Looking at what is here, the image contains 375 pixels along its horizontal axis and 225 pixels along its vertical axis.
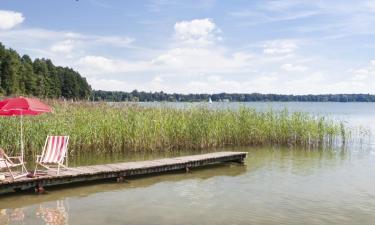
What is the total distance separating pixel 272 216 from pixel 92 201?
4462 mm

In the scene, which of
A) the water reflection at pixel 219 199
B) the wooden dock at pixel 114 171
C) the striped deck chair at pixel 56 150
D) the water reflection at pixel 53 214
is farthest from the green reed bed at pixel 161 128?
the water reflection at pixel 53 214

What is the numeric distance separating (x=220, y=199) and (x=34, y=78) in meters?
61.8

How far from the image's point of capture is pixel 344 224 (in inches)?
390

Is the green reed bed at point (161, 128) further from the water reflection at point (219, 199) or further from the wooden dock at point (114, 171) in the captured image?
the wooden dock at point (114, 171)

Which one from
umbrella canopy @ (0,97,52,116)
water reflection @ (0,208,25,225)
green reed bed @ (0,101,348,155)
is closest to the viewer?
water reflection @ (0,208,25,225)

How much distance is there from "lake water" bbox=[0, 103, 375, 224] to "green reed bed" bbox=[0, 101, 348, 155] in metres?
1.64

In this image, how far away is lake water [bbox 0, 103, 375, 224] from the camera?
1020 cm

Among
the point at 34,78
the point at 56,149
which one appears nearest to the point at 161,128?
the point at 56,149

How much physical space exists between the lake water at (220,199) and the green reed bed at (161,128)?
1645 millimetres

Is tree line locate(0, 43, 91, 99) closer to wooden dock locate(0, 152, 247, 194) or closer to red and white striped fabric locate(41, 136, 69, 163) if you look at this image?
wooden dock locate(0, 152, 247, 194)

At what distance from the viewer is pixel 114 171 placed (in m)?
13.8

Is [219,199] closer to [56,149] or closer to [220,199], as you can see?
[220,199]

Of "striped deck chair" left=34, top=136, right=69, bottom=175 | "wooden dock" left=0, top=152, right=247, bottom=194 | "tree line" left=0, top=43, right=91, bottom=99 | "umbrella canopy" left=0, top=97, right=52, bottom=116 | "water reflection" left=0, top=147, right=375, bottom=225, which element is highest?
"tree line" left=0, top=43, right=91, bottom=99

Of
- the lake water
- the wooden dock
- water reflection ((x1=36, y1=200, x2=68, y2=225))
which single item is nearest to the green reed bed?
Result: the lake water
